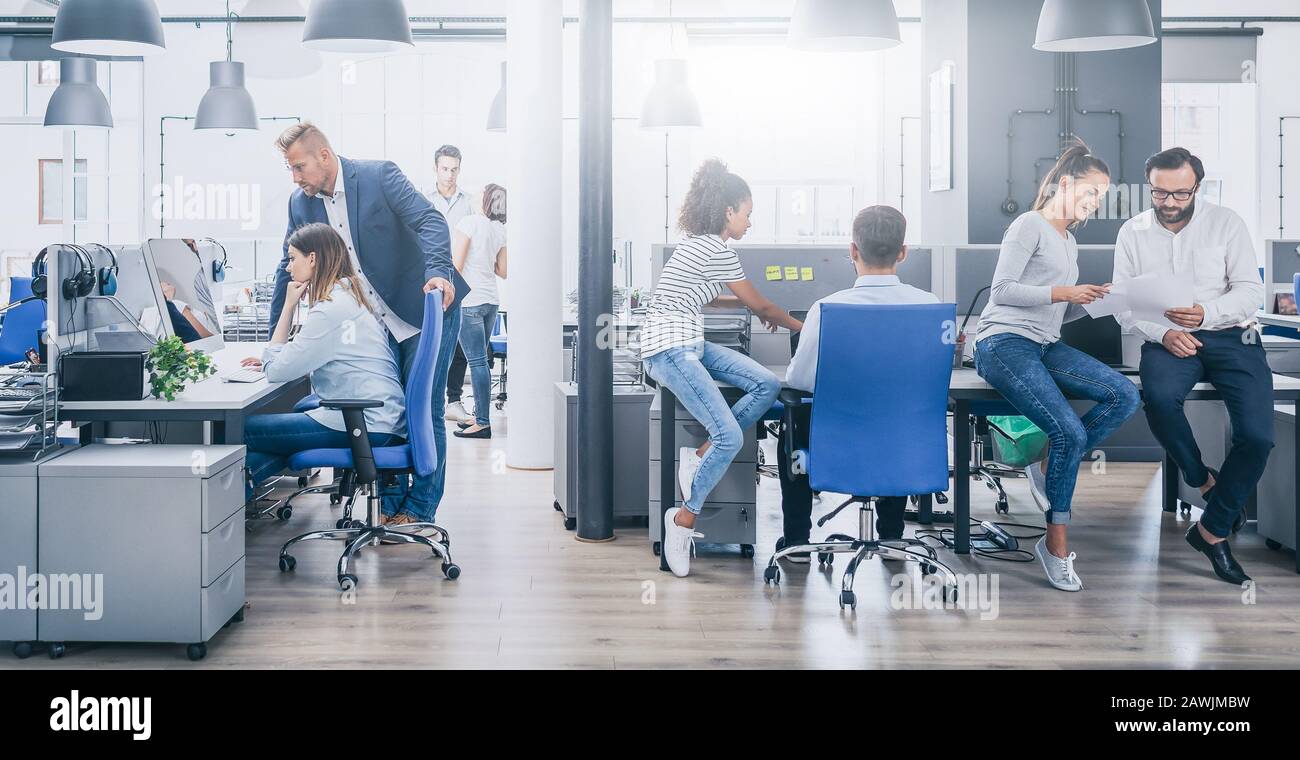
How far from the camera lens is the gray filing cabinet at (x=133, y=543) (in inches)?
120

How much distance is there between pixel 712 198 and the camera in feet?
13.2

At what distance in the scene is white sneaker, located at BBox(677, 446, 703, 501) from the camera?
4.08 m

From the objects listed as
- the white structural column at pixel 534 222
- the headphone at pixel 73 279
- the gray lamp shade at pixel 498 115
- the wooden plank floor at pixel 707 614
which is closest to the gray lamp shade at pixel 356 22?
the headphone at pixel 73 279

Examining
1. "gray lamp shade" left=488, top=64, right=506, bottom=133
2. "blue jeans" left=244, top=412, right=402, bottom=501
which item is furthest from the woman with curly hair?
"gray lamp shade" left=488, top=64, right=506, bottom=133

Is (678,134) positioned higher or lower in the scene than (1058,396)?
higher

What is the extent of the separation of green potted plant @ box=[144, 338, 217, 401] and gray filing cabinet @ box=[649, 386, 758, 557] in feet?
5.19

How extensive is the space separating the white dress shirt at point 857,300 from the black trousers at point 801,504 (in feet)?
0.96

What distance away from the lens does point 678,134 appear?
10781 millimetres

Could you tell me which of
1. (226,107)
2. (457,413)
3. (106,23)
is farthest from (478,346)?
(106,23)

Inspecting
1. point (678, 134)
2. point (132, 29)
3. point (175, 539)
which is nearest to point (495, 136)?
point (678, 134)

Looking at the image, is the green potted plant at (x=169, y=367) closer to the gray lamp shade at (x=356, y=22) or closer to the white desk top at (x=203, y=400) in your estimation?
the white desk top at (x=203, y=400)
